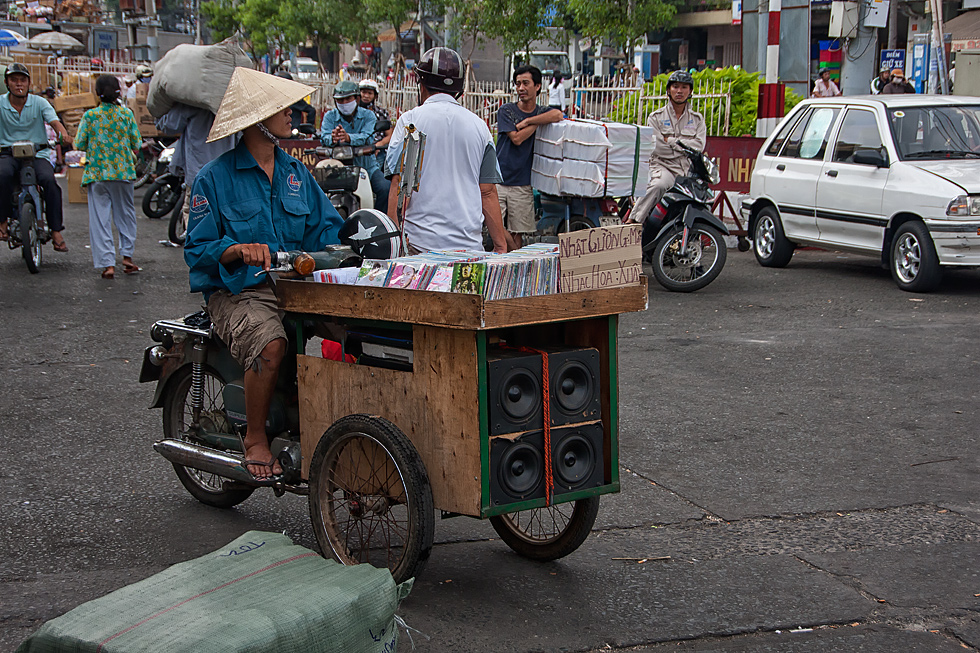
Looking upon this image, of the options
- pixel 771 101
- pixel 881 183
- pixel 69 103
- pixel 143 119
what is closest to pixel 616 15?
pixel 143 119

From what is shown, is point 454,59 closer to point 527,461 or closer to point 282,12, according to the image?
point 527,461

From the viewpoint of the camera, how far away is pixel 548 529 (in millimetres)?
4480

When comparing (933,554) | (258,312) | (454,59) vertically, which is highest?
(454,59)

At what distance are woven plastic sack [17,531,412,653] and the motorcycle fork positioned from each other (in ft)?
4.64

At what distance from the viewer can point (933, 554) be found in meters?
4.39

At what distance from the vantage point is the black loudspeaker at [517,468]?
12.1 ft

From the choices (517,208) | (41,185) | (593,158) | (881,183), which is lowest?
(517,208)

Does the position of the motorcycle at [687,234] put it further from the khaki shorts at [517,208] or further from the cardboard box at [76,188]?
the cardboard box at [76,188]

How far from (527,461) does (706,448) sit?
7.45ft

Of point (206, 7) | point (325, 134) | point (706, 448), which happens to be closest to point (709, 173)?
point (325, 134)

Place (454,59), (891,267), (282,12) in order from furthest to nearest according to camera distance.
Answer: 1. (282,12)
2. (891,267)
3. (454,59)

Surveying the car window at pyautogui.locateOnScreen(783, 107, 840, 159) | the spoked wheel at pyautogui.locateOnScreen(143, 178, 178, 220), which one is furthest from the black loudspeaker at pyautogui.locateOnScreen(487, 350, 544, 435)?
the spoked wheel at pyautogui.locateOnScreen(143, 178, 178, 220)

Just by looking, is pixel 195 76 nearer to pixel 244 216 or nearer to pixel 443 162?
pixel 443 162

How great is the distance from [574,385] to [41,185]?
29.9ft
